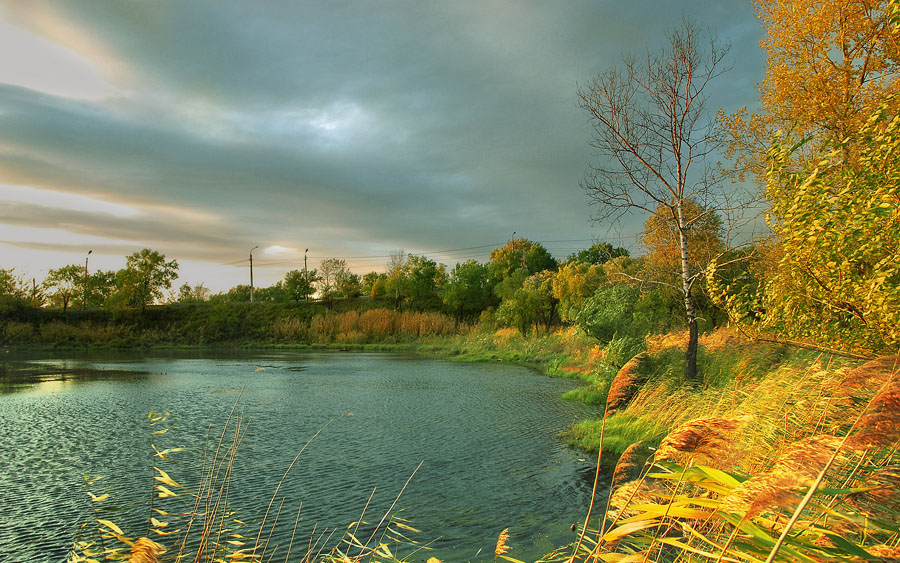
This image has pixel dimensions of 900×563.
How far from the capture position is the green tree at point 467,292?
5016 centimetres

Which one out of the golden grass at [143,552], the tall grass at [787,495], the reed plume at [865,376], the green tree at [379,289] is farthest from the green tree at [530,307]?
the golden grass at [143,552]

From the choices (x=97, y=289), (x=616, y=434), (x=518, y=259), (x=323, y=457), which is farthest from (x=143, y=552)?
(x=97, y=289)

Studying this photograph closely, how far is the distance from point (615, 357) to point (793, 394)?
8.33 meters

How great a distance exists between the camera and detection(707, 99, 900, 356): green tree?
226 inches

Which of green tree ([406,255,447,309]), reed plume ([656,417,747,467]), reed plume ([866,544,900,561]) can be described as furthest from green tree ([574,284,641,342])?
green tree ([406,255,447,309])

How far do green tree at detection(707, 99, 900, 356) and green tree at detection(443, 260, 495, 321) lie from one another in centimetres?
4206

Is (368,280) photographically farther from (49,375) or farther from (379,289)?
(49,375)

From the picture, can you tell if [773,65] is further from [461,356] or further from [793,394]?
[461,356]

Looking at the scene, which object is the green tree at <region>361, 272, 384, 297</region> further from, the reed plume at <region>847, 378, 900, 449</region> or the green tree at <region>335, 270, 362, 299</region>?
the reed plume at <region>847, 378, 900, 449</region>

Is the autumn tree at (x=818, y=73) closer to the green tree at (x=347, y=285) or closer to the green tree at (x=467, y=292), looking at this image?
the green tree at (x=467, y=292)

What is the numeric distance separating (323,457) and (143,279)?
160 ft

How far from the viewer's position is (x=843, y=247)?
6.34 m

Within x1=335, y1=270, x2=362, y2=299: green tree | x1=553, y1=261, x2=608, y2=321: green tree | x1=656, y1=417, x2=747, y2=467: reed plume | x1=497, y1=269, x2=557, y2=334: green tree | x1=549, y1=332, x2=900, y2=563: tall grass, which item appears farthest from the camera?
x1=335, y1=270, x2=362, y2=299: green tree

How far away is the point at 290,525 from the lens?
6.13 m
